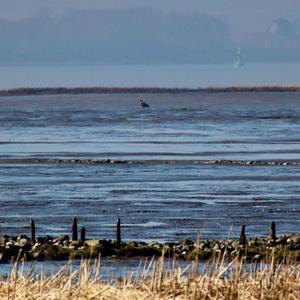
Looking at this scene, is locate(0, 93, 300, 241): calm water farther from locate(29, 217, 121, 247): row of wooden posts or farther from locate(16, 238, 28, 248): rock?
locate(16, 238, 28, 248): rock

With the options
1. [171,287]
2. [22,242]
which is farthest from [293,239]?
[171,287]

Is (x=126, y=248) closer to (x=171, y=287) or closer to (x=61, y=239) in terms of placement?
(x=61, y=239)

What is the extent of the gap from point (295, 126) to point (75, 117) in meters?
24.3

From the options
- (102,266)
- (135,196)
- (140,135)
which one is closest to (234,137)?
(140,135)

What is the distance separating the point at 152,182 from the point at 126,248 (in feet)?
56.6

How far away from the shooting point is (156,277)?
1509 cm

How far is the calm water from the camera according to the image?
34497 millimetres

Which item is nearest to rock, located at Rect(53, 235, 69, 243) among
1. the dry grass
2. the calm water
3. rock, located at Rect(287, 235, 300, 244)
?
the calm water

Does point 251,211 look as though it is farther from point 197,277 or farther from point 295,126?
point 295,126

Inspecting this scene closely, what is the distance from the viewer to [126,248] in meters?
28.5

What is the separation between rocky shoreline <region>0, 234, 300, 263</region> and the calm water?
242 cm

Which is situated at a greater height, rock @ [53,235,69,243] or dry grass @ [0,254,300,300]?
dry grass @ [0,254,300,300]

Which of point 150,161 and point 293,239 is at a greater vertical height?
point 293,239

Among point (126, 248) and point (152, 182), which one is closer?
point (126, 248)
